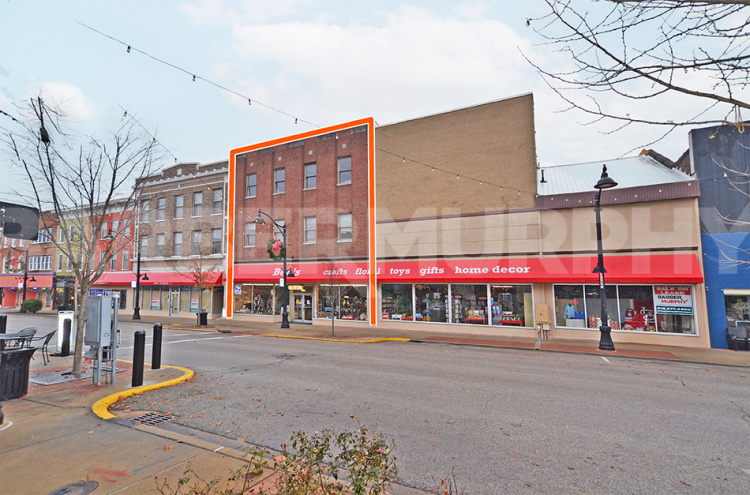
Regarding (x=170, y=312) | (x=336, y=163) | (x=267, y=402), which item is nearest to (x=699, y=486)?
(x=267, y=402)

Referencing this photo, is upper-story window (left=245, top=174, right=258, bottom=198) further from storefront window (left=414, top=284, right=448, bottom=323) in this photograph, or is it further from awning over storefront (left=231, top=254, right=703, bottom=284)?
storefront window (left=414, top=284, right=448, bottom=323)

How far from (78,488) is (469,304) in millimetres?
17948

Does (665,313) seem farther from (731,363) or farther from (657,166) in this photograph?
(657,166)

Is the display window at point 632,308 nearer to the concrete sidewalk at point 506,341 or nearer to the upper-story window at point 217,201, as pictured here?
the concrete sidewalk at point 506,341

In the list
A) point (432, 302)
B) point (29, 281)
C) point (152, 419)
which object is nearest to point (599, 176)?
point (432, 302)

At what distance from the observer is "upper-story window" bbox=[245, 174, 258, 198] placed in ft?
92.2

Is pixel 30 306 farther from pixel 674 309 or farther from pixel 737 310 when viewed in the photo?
pixel 737 310

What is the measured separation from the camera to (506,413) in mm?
6785

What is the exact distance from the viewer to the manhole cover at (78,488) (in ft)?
12.5

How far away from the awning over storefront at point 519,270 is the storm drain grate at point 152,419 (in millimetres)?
14145

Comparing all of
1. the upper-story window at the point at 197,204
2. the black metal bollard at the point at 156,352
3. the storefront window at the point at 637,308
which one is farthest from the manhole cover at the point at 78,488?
the upper-story window at the point at 197,204

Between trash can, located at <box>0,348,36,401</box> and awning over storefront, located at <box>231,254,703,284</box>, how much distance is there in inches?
551

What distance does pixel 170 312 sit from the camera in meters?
30.5

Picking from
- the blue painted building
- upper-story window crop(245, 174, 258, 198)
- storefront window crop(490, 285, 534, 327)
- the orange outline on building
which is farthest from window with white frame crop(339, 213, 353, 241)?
the blue painted building
